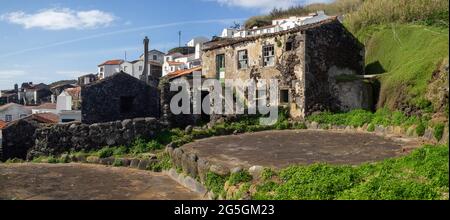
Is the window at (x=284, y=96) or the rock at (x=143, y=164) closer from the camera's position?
the rock at (x=143, y=164)

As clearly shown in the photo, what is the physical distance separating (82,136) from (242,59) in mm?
11616

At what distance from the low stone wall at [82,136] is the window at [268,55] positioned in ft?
30.9

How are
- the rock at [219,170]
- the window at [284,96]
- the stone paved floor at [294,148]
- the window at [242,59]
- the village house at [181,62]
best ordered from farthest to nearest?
the village house at [181,62] < the window at [242,59] < the window at [284,96] < the stone paved floor at [294,148] < the rock at [219,170]

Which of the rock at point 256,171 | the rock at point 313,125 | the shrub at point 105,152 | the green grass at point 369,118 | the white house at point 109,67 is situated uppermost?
the white house at point 109,67

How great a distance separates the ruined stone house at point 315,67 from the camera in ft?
73.9

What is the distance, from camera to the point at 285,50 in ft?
77.0

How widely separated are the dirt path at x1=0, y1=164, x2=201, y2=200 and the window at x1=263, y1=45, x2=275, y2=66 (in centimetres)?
1249

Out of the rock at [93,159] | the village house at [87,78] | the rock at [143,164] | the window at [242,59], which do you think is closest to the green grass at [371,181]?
the rock at [143,164]

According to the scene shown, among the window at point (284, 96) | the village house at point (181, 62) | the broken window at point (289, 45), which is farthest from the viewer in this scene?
the village house at point (181, 62)

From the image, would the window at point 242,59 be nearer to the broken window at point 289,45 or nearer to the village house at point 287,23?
the broken window at point 289,45

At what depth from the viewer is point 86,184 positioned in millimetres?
12055

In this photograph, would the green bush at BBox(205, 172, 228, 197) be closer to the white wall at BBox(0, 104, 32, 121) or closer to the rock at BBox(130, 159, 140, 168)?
the rock at BBox(130, 159, 140, 168)

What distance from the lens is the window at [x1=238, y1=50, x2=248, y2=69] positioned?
25.8 m

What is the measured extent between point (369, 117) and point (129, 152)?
1044cm
